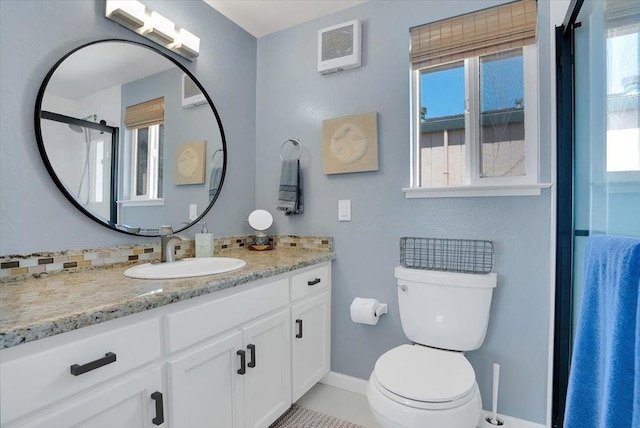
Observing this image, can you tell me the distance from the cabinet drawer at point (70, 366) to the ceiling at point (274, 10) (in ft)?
6.15

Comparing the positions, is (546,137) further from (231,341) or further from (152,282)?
(152,282)

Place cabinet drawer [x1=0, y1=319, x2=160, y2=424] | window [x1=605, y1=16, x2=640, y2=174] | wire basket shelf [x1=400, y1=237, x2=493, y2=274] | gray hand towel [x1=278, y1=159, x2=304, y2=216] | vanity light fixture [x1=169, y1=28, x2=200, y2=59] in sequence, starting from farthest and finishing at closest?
gray hand towel [x1=278, y1=159, x2=304, y2=216] < vanity light fixture [x1=169, y1=28, x2=200, y2=59] < wire basket shelf [x1=400, y1=237, x2=493, y2=274] < window [x1=605, y1=16, x2=640, y2=174] < cabinet drawer [x1=0, y1=319, x2=160, y2=424]

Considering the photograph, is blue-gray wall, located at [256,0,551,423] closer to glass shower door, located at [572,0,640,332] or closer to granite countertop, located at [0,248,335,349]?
glass shower door, located at [572,0,640,332]

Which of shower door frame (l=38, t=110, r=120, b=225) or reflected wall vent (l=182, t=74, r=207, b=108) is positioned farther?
reflected wall vent (l=182, t=74, r=207, b=108)

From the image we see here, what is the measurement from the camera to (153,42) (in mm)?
1645

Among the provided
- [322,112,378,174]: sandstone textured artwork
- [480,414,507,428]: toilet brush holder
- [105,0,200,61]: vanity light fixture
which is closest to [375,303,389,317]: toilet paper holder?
[480,414,507,428]: toilet brush holder

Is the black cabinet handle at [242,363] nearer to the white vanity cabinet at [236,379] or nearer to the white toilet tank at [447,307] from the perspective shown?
the white vanity cabinet at [236,379]

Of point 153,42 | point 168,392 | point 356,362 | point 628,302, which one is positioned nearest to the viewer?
point 628,302

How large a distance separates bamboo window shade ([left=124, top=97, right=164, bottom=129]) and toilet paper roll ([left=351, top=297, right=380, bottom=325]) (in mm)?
1451

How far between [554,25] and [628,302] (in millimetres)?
1463

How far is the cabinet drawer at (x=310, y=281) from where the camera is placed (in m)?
1.63

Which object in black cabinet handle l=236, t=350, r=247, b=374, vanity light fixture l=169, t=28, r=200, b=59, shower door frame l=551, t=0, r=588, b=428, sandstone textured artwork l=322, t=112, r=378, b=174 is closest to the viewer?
black cabinet handle l=236, t=350, r=247, b=374

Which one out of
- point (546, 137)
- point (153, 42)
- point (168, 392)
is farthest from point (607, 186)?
point (153, 42)

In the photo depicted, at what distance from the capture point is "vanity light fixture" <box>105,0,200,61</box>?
4.67 feet
